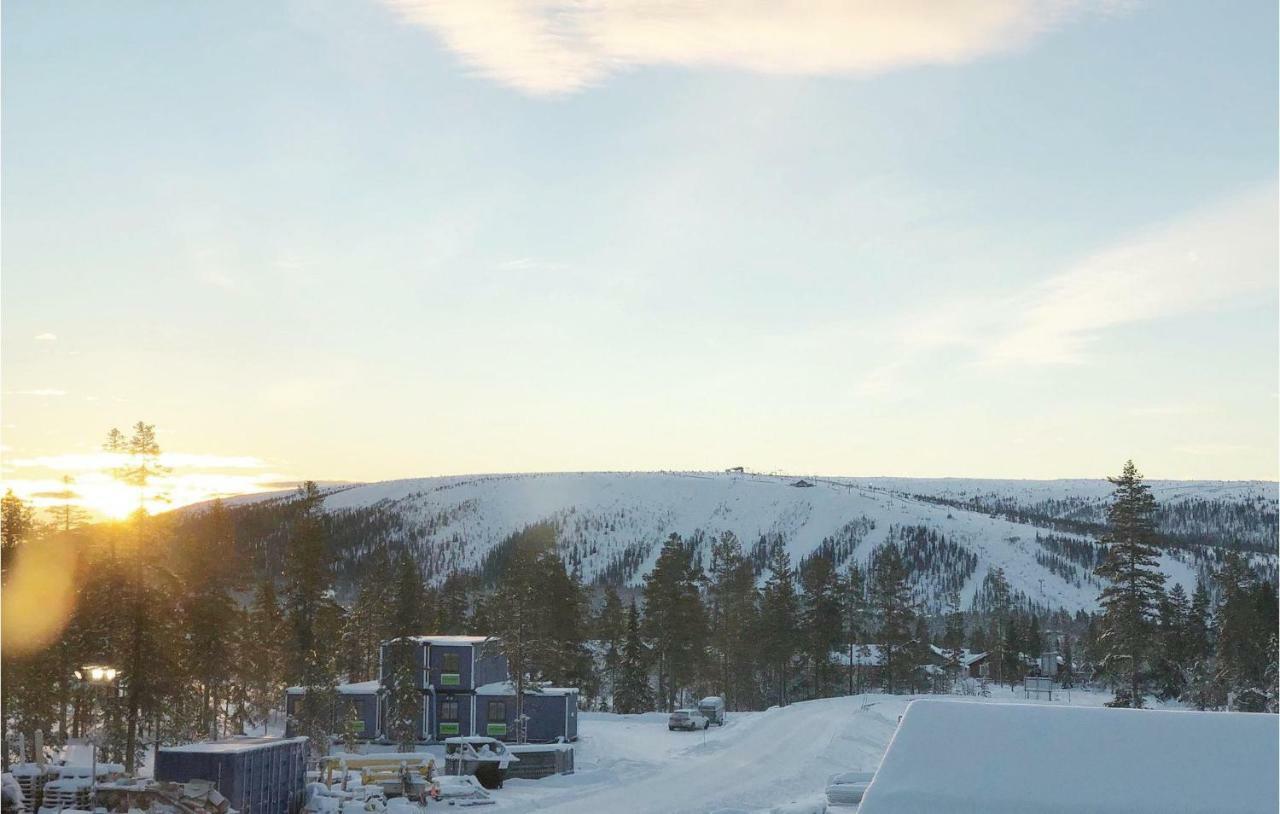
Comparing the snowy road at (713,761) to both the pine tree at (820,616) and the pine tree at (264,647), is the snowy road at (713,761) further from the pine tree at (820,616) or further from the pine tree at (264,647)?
the pine tree at (264,647)

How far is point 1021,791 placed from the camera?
15.5 meters

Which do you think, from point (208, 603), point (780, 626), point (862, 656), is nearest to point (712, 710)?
point (780, 626)

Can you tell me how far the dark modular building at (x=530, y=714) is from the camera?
2025 inches

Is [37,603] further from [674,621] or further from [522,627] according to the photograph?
[674,621]

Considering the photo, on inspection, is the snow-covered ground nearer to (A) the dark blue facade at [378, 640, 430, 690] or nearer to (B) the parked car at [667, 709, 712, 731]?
(B) the parked car at [667, 709, 712, 731]

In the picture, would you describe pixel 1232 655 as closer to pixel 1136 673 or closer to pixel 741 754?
pixel 1136 673

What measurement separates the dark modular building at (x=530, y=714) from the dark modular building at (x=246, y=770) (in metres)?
21.9

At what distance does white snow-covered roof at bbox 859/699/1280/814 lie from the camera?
49.0ft

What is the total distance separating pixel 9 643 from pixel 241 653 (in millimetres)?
16498

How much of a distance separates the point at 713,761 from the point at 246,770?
22.2 meters

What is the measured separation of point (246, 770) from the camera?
26.7 m

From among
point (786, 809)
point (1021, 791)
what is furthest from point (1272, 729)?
point (786, 809)

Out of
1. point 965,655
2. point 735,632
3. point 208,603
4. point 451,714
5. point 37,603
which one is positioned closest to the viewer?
point 37,603

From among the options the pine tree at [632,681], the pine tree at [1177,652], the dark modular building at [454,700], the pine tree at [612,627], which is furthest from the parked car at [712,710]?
the pine tree at [1177,652]
